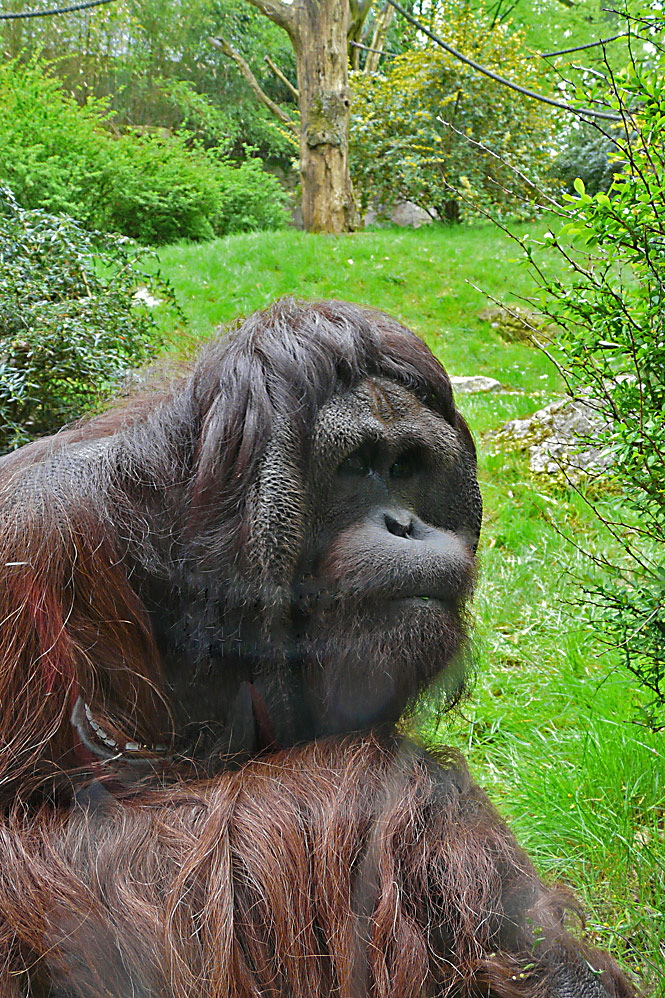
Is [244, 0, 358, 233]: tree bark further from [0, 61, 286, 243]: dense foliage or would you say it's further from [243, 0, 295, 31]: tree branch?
[0, 61, 286, 243]: dense foliage

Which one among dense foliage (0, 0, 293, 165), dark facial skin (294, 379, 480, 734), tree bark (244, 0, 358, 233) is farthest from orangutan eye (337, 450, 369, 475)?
dense foliage (0, 0, 293, 165)

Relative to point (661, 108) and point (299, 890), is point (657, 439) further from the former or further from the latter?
point (299, 890)

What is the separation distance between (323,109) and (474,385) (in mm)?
4445

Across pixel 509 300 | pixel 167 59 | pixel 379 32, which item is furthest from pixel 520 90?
pixel 167 59

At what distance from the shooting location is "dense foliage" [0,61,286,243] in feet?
32.7

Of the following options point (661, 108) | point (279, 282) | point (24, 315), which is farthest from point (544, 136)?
point (661, 108)

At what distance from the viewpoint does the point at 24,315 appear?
4.37m

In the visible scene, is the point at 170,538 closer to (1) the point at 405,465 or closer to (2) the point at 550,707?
(1) the point at 405,465

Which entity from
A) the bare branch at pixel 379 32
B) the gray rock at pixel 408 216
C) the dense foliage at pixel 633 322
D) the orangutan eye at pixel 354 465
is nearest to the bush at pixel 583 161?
the gray rock at pixel 408 216

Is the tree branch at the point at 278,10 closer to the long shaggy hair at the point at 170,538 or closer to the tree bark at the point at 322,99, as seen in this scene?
the tree bark at the point at 322,99

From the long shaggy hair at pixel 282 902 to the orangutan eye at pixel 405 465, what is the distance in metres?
0.58

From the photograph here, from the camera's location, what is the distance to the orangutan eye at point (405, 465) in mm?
1757

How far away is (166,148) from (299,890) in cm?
1262

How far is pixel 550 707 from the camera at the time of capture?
10.4ft
